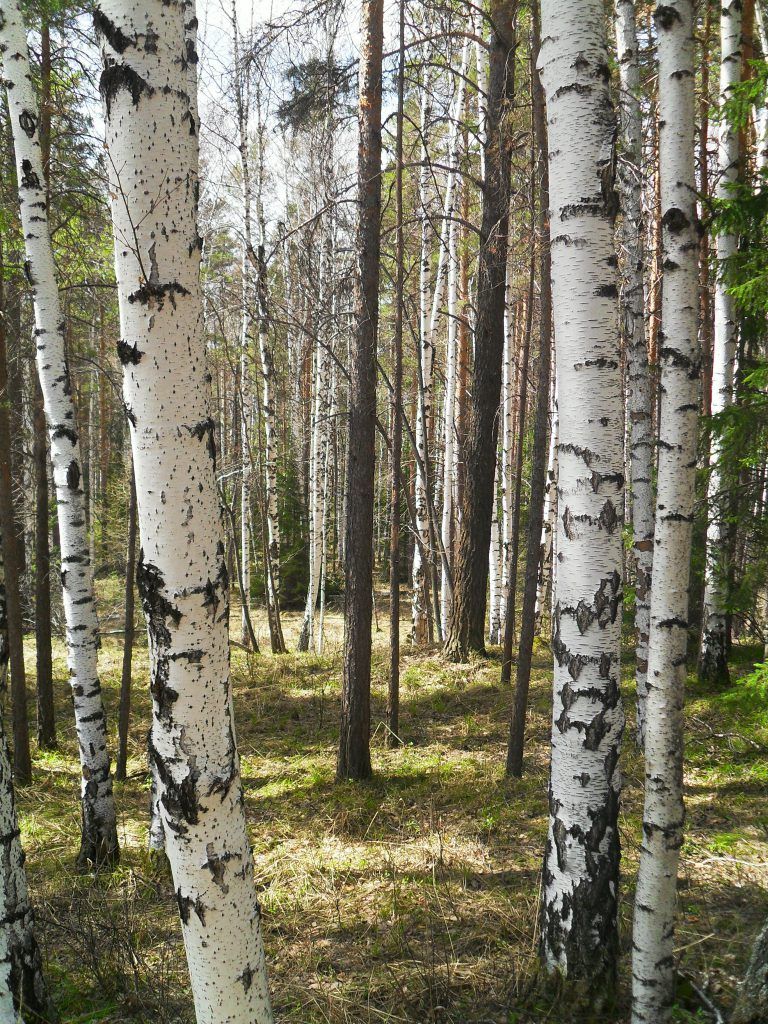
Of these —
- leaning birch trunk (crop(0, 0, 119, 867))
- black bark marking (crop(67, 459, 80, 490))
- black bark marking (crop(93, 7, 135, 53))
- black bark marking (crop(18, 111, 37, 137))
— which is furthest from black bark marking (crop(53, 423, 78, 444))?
black bark marking (crop(93, 7, 135, 53))

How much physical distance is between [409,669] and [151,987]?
19.8ft

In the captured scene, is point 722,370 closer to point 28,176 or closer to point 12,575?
point 28,176

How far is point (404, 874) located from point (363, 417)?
3.43 meters

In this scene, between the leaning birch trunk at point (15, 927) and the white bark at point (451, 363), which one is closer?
the leaning birch trunk at point (15, 927)

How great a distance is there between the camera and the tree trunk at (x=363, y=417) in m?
5.51

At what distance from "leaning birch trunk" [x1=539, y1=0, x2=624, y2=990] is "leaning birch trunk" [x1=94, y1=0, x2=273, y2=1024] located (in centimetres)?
147

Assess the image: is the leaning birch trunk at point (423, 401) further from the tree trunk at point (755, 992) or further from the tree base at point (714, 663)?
the tree trunk at point (755, 992)

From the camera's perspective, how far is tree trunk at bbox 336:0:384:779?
5.51 metres

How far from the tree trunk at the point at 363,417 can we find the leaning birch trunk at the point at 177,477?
12.8ft

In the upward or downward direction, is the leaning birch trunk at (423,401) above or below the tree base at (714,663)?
above

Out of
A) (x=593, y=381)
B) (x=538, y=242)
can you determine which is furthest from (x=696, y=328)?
(x=538, y=242)

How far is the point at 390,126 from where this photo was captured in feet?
41.1

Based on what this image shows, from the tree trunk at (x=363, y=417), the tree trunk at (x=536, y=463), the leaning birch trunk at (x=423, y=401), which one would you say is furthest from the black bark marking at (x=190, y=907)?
the leaning birch trunk at (x=423, y=401)

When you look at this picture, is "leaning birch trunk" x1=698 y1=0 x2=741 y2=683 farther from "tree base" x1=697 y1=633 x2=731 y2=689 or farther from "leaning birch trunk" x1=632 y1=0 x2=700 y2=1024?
"leaning birch trunk" x1=632 y1=0 x2=700 y2=1024
